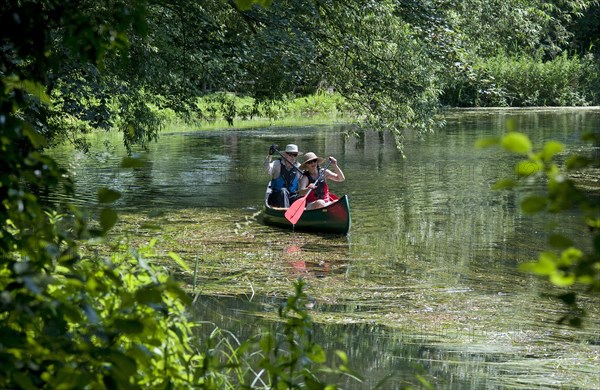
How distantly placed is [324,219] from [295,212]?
50cm

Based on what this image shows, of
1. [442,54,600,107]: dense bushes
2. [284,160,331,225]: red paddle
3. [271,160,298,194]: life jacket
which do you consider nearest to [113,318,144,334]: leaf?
[284,160,331,225]: red paddle

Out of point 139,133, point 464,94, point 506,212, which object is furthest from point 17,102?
point 464,94

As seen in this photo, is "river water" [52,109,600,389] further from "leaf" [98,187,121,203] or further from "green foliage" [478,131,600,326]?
"leaf" [98,187,121,203]

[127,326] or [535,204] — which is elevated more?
[535,204]

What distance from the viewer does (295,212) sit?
39.1 feet

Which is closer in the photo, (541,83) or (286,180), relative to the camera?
(286,180)

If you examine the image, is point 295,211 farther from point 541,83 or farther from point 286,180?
point 541,83

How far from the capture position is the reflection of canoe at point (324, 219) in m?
11.4

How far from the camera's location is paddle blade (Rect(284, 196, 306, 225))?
467 inches

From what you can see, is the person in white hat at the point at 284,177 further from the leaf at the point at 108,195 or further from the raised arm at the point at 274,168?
the leaf at the point at 108,195

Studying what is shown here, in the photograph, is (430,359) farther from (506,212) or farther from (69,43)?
(506,212)

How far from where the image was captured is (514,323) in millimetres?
7047

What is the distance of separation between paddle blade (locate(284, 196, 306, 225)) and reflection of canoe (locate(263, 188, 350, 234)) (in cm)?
5

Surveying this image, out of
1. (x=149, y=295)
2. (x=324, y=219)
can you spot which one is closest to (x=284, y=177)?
(x=324, y=219)
